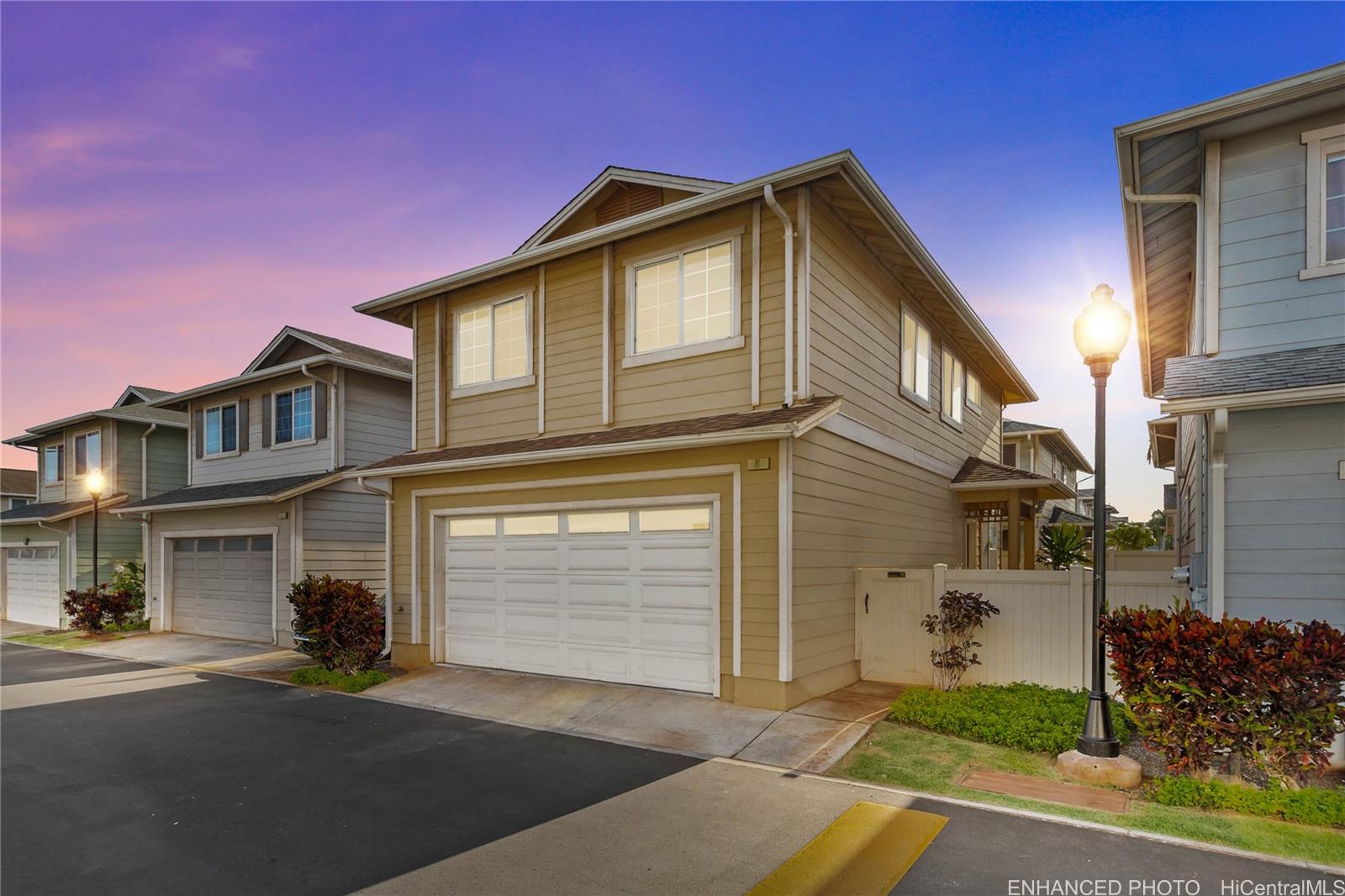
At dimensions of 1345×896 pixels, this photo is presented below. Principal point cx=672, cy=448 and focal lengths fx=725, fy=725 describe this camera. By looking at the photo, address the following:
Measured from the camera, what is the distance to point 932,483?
13.8 metres

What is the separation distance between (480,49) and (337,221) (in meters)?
5.07

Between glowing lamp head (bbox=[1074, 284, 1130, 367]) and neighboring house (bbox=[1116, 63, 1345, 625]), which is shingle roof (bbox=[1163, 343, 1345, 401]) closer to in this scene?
neighboring house (bbox=[1116, 63, 1345, 625])

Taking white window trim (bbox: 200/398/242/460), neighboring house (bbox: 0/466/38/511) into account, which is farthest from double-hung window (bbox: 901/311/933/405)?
neighboring house (bbox: 0/466/38/511)

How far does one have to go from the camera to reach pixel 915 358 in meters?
12.9

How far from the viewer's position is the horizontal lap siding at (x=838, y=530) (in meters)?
8.60

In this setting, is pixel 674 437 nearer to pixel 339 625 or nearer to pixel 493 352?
pixel 493 352

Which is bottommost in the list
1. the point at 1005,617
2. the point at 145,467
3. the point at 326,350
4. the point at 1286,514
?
the point at 1005,617

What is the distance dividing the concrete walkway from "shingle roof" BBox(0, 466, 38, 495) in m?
33.9

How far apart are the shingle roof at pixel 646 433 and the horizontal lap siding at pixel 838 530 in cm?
48

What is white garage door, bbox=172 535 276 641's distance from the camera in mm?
16484

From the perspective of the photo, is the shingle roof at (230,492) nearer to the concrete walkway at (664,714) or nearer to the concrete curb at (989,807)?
the concrete walkway at (664,714)

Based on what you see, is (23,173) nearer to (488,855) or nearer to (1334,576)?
(488,855)

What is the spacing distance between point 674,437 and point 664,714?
10.5ft

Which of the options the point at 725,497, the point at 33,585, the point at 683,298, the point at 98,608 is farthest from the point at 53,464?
the point at 725,497
